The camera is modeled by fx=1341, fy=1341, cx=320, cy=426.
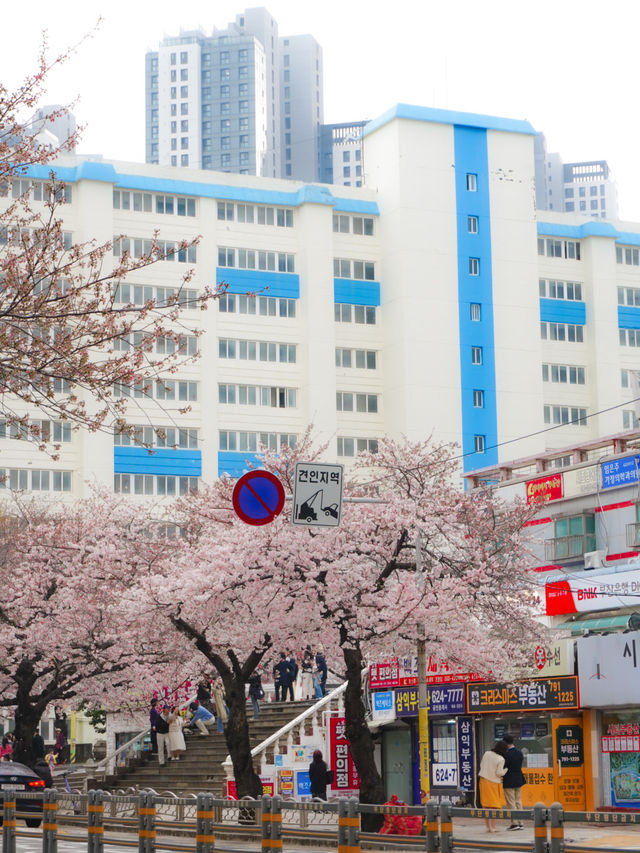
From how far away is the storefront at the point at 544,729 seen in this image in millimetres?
28688

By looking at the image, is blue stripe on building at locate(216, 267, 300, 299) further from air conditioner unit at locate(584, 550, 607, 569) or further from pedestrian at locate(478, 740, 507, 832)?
pedestrian at locate(478, 740, 507, 832)

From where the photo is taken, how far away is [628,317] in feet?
305

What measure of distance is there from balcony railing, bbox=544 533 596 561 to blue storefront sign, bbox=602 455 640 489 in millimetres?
1936

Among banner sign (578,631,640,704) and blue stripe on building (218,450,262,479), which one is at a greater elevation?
blue stripe on building (218,450,262,479)

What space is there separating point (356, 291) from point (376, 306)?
5.69ft

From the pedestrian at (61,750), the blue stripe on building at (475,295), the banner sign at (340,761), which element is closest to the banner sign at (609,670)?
the banner sign at (340,761)

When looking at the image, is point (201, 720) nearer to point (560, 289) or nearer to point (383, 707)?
point (383, 707)

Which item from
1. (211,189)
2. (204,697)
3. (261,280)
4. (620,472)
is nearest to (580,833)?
(620,472)

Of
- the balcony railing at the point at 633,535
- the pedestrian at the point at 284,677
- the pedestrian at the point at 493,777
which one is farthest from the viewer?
the balcony railing at the point at 633,535

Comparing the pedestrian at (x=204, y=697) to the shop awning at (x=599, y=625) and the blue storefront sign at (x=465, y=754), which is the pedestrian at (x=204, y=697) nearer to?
the blue storefront sign at (x=465, y=754)

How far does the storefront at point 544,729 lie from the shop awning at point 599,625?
2.12m

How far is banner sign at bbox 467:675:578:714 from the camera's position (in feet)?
94.4

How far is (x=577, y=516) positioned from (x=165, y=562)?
17921mm

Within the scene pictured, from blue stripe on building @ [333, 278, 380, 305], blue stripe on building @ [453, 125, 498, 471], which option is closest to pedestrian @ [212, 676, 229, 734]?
blue stripe on building @ [453, 125, 498, 471]
